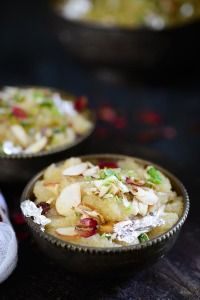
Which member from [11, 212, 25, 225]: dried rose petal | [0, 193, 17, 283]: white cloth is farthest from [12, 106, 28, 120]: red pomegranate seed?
[0, 193, 17, 283]: white cloth

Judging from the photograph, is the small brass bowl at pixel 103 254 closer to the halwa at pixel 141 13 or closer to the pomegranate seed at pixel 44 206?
the pomegranate seed at pixel 44 206

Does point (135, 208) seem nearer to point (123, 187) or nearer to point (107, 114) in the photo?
point (123, 187)

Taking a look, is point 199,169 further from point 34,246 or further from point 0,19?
point 0,19

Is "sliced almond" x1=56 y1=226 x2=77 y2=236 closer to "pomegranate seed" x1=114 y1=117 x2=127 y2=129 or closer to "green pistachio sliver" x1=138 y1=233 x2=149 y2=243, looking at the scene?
"green pistachio sliver" x1=138 y1=233 x2=149 y2=243

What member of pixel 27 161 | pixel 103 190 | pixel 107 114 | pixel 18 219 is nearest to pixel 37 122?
pixel 27 161

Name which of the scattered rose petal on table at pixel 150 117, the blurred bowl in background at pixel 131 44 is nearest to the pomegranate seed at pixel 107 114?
the scattered rose petal on table at pixel 150 117
